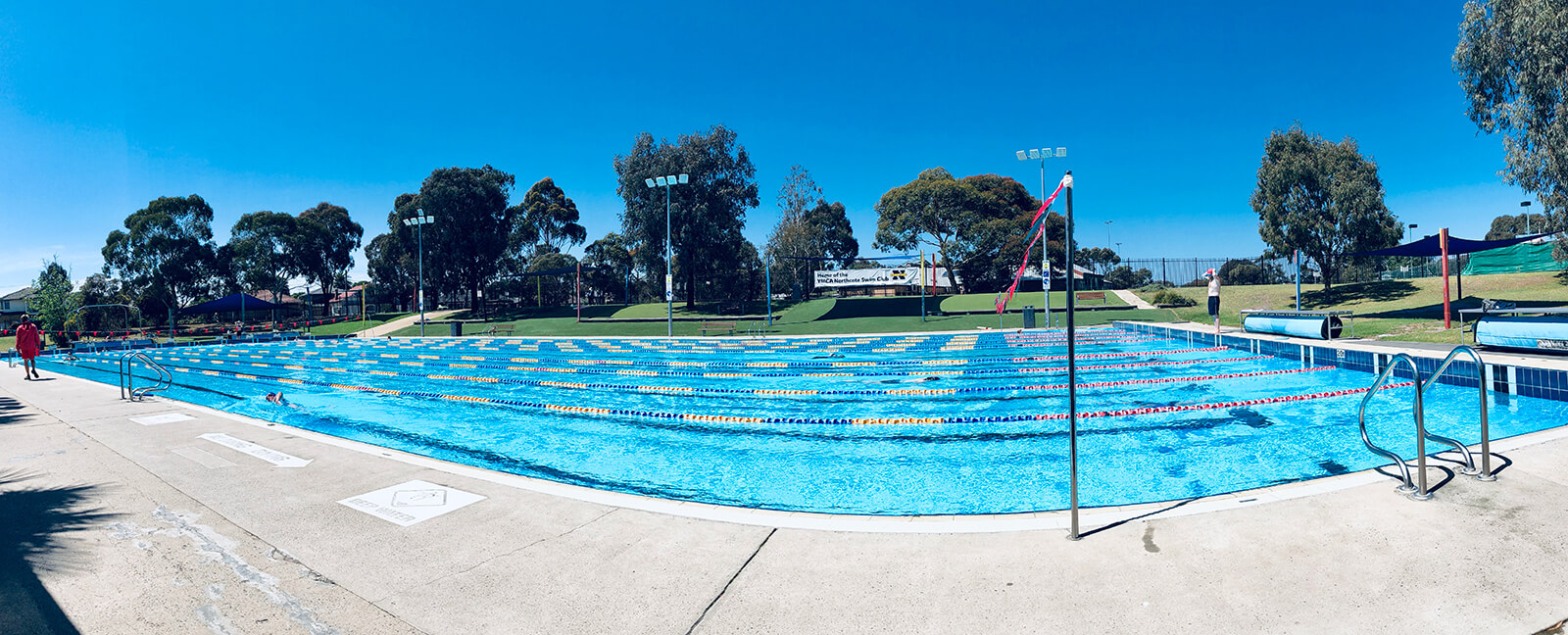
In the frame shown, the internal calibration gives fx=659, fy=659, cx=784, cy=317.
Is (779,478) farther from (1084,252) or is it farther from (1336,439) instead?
(1084,252)

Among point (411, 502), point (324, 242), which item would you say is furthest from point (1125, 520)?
point (324, 242)

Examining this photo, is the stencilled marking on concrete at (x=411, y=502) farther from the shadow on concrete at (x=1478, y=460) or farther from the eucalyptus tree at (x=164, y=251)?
the eucalyptus tree at (x=164, y=251)

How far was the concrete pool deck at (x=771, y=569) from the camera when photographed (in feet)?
9.14

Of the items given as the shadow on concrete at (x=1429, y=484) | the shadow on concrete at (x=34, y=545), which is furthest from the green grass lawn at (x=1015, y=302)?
the shadow on concrete at (x=34, y=545)

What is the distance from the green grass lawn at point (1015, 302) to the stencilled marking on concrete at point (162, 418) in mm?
29955

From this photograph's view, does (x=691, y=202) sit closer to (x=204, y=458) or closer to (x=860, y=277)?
(x=860, y=277)

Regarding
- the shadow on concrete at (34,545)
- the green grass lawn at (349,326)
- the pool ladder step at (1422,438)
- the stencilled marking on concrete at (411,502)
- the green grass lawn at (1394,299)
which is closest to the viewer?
the shadow on concrete at (34,545)

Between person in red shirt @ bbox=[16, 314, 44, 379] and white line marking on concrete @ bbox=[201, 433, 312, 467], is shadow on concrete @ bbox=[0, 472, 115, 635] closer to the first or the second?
white line marking on concrete @ bbox=[201, 433, 312, 467]

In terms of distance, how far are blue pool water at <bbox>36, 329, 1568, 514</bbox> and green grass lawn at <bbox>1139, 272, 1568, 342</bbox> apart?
5250 millimetres

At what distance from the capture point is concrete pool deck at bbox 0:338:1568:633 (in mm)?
2787

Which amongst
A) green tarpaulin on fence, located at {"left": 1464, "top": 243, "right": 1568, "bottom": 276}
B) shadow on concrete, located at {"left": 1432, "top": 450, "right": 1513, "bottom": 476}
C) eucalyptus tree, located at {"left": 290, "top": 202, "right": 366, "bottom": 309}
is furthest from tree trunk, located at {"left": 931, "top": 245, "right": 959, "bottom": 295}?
eucalyptus tree, located at {"left": 290, "top": 202, "right": 366, "bottom": 309}

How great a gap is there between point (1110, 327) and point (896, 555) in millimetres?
24461

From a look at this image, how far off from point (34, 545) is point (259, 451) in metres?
2.78

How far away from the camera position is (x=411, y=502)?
4691mm
